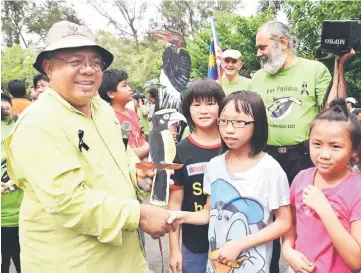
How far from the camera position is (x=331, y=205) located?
1645mm

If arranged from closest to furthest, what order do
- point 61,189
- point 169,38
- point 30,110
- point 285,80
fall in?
point 61,189 < point 30,110 < point 169,38 < point 285,80

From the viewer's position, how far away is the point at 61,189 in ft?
4.92

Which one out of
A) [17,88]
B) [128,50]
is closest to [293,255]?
[17,88]

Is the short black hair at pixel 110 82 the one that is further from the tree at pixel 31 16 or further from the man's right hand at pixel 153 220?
the tree at pixel 31 16

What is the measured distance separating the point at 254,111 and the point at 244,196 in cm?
38

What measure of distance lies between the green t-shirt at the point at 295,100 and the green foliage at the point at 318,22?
14.8 feet

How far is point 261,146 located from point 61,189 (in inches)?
35.5

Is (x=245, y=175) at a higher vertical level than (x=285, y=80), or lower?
lower

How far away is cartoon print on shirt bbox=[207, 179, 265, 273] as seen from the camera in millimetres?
1811

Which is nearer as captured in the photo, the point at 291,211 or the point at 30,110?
the point at 30,110

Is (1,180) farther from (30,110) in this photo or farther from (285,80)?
(285,80)

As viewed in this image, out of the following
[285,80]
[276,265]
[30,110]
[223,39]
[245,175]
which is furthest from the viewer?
[223,39]

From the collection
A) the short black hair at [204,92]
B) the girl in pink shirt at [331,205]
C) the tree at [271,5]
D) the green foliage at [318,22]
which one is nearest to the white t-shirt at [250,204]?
the girl in pink shirt at [331,205]

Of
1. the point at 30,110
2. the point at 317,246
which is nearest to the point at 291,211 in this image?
the point at 317,246
